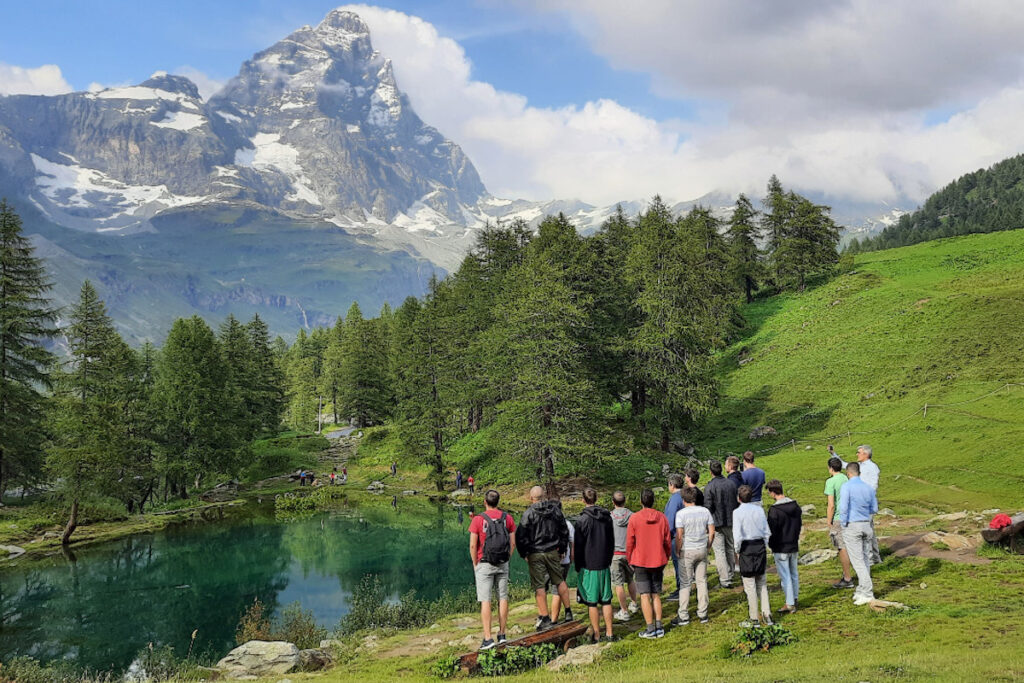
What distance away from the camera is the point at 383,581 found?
2738 centimetres

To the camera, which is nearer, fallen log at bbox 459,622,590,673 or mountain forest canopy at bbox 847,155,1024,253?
fallen log at bbox 459,622,590,673

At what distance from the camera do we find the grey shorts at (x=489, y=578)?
12.1m

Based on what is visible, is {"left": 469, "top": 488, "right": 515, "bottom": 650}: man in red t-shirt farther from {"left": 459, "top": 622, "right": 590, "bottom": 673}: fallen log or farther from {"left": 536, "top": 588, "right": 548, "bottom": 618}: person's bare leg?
{"left": 536, "top": 588, "right": 548, "bottom": 618}: person's bare leg

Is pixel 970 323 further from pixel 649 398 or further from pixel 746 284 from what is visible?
pixel 746 284

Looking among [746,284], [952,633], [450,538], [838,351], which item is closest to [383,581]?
[450,538]

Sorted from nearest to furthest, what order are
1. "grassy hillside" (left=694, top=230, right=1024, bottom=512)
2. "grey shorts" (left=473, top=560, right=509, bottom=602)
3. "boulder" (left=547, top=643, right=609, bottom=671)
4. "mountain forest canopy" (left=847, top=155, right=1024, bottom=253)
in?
"boulder" (left=547, top=643, right=609, bottom=671) < "grey shorts" (left=473, top=560, right=509, bottom=602) < "grassy hillside" (left=694, top=230, right=1024, bottom=512) < "mountain forest canopy" (left=847, top=155, right=1024, bottom=253)

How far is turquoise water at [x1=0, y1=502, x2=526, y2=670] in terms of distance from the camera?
21.6 metres

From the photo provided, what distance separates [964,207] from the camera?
513ft

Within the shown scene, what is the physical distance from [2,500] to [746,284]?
74.9 meters

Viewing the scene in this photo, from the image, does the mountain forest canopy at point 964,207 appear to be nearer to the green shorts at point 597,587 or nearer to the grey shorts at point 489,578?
the green shorts at point 597,587

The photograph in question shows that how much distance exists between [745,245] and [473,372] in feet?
140

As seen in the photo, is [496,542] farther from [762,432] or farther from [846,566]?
[762,432]

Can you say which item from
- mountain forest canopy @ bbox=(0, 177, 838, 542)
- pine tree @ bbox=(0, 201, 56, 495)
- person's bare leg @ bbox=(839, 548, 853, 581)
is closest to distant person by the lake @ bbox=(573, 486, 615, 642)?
person's bare leg @ bbox=(839, 548, 853, 581)

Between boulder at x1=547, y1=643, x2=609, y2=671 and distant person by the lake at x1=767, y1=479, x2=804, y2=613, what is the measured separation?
370 centimetres
